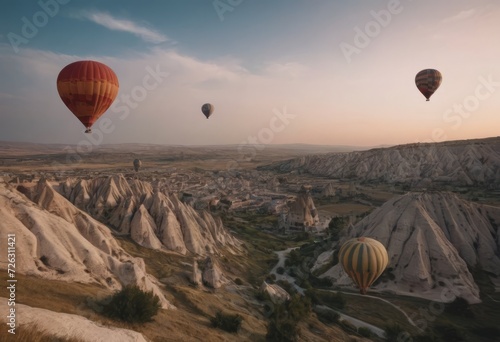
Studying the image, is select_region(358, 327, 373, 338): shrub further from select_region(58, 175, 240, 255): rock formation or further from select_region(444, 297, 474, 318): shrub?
select_region(58, 175, 240, 255): rock formation

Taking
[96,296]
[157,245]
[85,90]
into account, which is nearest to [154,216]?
[157,245]

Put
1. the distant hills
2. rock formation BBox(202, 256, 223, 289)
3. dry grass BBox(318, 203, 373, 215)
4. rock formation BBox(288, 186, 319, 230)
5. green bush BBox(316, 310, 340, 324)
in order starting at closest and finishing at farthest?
green bush BBox(316, 310, 340, 324) < rock formation BBox(202, 256, 223, 289) < rock formation BBox(288, 186, 319, 230) < dry grass BBox(318, 203, 373, 215) < the distant hills

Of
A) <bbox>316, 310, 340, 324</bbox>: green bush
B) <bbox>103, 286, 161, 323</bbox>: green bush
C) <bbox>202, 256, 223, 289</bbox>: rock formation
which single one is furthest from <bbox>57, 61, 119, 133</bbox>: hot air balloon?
<bbox>316, 310, 340, 324</bbox>: green bush

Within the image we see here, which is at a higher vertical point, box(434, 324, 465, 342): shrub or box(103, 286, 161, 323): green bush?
box(103, 286, 161, 323): green bush

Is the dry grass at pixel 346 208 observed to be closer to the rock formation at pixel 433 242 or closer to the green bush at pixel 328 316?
the rock formation at pixel 433 242

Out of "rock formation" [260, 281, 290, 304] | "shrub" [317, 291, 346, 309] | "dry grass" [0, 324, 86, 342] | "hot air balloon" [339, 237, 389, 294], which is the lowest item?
"shrub" [317, 291, 346, 309]
